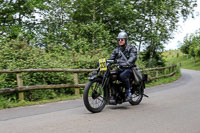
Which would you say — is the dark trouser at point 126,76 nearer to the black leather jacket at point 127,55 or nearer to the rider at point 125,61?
the rider at point 125,61

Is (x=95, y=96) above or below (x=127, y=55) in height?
below

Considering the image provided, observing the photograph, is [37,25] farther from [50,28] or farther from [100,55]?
[100,55]

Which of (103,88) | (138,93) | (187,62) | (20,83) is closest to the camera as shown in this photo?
(103,88)

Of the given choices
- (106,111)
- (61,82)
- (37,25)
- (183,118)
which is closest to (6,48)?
(61,82)

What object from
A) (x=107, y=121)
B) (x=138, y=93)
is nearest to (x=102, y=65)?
(x=107, y=121)

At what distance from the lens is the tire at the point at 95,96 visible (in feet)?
17.6

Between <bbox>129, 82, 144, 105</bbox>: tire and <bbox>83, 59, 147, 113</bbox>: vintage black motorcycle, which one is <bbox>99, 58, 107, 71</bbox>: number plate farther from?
<bbox>129, 82, 144, 105</bbox>: tire

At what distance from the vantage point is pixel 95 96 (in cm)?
557

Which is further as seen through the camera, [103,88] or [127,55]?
[127,55]

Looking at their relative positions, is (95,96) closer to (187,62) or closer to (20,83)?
(20,83)

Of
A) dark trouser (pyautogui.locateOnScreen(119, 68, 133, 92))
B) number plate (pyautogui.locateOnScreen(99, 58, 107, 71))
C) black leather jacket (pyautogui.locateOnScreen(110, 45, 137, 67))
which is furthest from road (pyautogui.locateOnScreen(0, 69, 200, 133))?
black leather jacket (pyautogui.locateOnScreen(110, 45, 137, 67))

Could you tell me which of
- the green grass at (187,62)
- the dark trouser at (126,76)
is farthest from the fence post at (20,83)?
the green grass at (187,62)

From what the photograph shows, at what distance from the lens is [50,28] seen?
19641 millimetres

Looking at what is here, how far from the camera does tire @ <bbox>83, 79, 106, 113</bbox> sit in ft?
Answer: 17.6
